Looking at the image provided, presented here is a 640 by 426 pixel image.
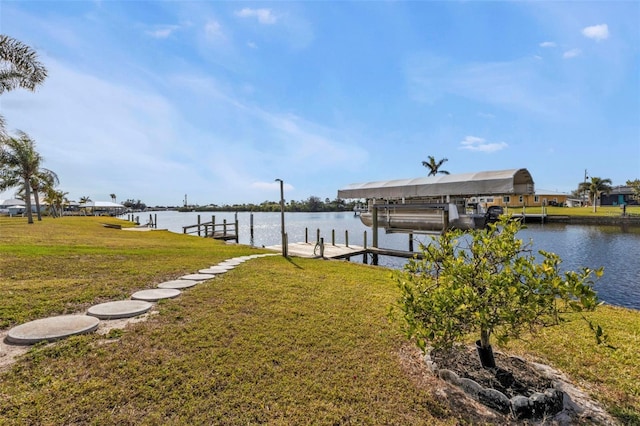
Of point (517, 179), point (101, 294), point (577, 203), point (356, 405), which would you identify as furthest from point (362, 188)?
point (577, 203)

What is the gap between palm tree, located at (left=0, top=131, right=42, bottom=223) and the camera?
25222 mm

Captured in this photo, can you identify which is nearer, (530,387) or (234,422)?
(234,422)

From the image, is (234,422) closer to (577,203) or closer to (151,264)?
(151,264)

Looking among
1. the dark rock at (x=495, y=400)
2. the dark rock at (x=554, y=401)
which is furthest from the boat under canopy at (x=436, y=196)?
the dark rock at (x=495, y=400)

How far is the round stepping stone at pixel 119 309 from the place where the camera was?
174 inches

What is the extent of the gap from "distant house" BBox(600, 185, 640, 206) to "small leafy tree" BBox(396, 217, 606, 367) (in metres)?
75.3

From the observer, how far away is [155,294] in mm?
5574

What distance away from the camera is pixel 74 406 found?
2.52m

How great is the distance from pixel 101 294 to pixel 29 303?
951 mm

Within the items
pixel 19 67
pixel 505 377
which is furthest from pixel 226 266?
pixel 19 67

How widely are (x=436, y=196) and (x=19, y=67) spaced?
20.1 meters

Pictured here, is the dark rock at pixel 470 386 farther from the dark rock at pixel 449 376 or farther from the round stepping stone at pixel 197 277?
the round stepping stone at pixel 197 277

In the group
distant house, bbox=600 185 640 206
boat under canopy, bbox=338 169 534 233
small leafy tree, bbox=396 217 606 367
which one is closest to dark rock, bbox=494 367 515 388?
small leafy tree, bbox=396 217 606 367

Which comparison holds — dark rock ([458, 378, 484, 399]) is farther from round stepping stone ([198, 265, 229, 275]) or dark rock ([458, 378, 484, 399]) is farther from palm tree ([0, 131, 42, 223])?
palm tree ([0, 131, 42, 223])
